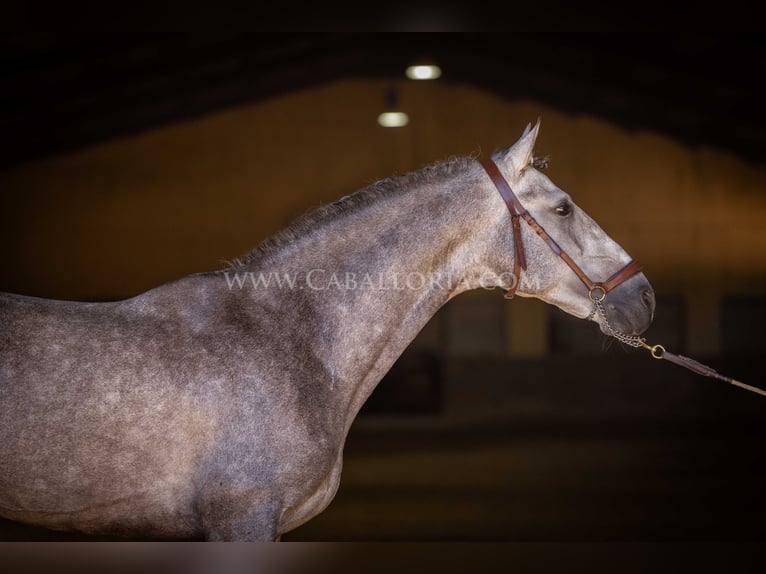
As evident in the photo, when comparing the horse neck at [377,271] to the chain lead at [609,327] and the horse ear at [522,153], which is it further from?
the chain lead at [609,327]

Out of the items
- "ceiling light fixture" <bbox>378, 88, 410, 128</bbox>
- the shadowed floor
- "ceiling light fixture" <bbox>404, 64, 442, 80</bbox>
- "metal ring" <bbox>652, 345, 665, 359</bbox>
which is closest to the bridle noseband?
"metal ring" <bbox>652, 345, 665, 359</bbox>

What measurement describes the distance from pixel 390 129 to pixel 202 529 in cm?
460

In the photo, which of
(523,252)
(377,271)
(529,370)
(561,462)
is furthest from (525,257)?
(529,370)

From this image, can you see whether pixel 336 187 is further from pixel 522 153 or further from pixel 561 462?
pixel 522 153

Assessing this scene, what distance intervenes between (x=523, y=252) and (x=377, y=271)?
513 mm

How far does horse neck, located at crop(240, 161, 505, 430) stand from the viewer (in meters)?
2.62

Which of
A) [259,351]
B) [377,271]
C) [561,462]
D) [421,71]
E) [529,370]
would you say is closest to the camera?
[259,351]

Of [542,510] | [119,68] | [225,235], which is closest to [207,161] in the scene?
[225,235]

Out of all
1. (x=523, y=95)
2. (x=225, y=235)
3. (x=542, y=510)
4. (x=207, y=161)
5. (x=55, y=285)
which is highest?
(x=523, y=95)

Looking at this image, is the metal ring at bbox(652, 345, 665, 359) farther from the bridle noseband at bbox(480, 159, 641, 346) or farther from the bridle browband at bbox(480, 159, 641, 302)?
the bridle browband at bbox(480, 159, 641, 302)

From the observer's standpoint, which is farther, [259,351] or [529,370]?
[529,370]

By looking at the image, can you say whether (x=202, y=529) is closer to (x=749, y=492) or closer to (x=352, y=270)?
(x=352, y=270)

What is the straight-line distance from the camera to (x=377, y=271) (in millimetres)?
2664

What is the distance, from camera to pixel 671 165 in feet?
21.8
